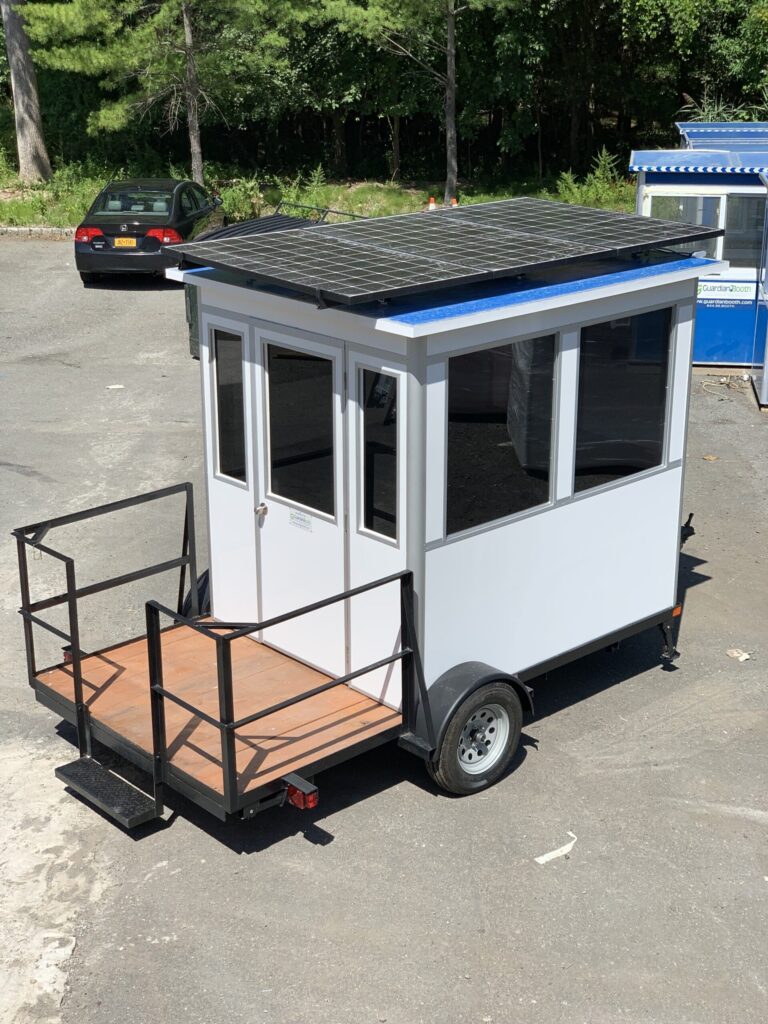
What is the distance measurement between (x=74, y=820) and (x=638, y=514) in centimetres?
354

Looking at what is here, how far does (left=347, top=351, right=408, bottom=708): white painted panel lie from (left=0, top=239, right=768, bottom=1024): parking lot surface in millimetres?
637

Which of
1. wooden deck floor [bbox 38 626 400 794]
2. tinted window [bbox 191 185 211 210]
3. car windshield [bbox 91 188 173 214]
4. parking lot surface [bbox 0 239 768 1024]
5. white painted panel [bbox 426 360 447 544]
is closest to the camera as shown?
parking lot surface [bbox 0 239 768 1024]

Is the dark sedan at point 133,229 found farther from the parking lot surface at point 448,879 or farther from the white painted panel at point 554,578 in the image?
the white painted panel at point 554,578

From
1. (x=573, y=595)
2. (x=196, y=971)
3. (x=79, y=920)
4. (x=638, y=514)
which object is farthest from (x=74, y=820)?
(x=638, y=514)

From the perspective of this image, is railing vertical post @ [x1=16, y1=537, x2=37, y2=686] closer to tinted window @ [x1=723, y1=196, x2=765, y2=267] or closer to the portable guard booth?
the portable guard booth

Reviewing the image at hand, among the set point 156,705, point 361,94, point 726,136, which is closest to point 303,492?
point 156,705

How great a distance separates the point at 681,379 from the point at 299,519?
239 cm

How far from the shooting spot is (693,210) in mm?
14469

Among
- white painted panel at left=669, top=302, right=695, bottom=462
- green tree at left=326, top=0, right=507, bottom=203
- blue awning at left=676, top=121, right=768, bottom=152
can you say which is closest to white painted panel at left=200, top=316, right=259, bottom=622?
white painted panel at left=669, top=302, right=695, bottom=462

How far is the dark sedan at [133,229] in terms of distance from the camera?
18.4m

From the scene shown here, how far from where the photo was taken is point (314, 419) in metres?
6.50

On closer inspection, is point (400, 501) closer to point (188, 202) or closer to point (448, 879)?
point (448, 879)

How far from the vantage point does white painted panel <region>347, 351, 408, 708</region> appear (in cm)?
612

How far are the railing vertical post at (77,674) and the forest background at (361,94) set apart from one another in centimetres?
1870
